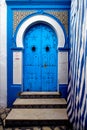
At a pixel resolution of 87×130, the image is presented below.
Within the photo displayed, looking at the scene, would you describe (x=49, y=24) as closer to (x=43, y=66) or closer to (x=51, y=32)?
(x=51, y=32)

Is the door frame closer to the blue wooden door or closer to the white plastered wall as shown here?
the blue wooden door

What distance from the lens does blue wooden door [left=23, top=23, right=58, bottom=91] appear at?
733cm

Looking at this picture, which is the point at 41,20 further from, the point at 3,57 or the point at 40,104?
the point at 40,104

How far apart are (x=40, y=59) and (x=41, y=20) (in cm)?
117

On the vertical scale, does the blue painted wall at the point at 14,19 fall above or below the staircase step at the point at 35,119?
above

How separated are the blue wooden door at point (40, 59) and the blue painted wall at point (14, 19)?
1.14ft

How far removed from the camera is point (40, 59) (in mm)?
7359

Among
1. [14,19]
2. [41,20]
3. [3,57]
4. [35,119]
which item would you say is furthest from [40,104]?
[14,19]

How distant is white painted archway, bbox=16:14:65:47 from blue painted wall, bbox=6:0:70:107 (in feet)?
0.48

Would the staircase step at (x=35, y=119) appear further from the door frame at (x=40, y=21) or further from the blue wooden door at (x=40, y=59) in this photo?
the door frame at (x=40, y=21)

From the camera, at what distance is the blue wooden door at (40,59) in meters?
7.33

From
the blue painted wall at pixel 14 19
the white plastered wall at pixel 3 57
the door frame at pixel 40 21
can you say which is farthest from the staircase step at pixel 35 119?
the door frame at pixel 40 21

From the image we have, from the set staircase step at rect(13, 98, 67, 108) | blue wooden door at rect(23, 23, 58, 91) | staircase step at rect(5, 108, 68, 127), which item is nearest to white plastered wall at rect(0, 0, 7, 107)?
blue wooden door at rect(23, 23, 58, 91)

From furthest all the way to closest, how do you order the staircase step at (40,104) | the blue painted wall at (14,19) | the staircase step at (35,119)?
the blue painted wall at (14,19) < the staircase step at (40,104) < the staircase step at (35,119)
